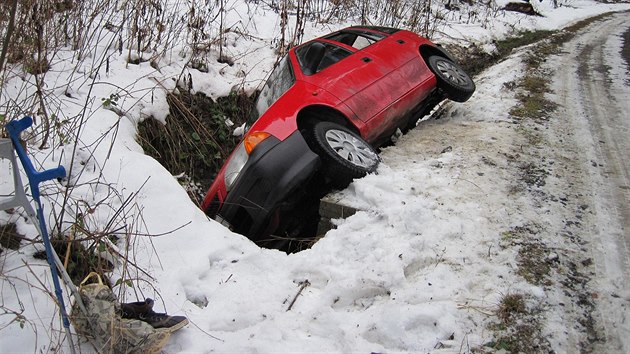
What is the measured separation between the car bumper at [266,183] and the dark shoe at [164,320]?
4.59 feet

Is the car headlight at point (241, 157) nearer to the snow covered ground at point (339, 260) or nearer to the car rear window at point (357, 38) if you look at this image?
the snow covered ground at point (339, 260)

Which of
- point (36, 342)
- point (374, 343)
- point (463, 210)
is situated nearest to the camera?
point (36, 342)

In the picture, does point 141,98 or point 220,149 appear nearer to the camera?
point 141,98

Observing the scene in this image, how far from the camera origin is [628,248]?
3.21 metres


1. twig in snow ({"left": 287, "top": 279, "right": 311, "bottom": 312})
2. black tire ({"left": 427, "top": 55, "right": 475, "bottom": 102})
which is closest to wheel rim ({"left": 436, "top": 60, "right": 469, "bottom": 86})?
black tire ({"left": 427, "top": 55, "right": 475, "bottom": 102})

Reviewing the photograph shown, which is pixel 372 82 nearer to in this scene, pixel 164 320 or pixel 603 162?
pixel 603 162

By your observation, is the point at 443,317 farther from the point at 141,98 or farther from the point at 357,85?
the point at 141,98

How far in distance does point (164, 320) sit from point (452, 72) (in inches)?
180

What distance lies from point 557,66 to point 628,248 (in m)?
5.37

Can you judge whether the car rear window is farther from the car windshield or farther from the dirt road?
the dirt road

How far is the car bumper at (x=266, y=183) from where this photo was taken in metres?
3.79

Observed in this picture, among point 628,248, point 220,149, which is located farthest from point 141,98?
point 628,248

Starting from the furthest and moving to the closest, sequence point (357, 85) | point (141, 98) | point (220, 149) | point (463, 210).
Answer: point (220, 149) < point (141, 98) < point (357, 85) < point (463, 210)

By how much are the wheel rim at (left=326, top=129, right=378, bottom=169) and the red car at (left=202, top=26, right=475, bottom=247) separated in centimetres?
1
